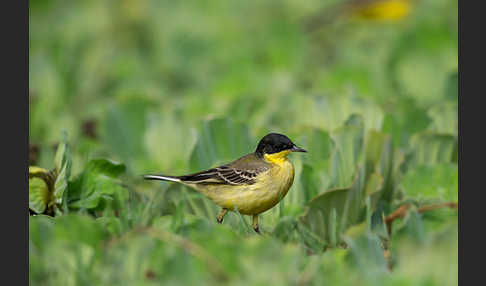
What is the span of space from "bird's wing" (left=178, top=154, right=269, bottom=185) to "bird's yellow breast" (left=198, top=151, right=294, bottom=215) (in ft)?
0.05

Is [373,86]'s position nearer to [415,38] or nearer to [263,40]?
[415,38]

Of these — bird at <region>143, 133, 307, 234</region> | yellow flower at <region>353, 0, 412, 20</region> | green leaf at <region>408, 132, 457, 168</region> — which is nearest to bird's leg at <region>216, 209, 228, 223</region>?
bird at <region>143, 133, 307, 234</region>

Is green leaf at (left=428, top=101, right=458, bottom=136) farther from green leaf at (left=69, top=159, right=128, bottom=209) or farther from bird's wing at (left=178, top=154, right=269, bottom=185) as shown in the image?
green leaf at (left=69, top=159, right=128, bottom=209)

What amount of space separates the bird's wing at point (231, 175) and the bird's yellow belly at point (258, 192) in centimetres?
2

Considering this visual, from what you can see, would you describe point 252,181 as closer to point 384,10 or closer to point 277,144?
point 277,144

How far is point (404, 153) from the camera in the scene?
2.80 m

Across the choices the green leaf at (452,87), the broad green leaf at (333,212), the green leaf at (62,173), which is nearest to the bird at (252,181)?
the broad green leaf at (333,212)

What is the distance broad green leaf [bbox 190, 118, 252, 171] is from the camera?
8.91ft

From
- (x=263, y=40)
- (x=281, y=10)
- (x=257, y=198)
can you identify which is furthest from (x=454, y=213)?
(x=281, y=10)

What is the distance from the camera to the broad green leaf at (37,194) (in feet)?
7.39

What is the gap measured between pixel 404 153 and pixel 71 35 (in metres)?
3.01

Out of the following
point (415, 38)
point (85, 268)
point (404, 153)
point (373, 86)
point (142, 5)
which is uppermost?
point (142, 5)

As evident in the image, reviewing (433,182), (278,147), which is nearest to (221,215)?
(278,147)

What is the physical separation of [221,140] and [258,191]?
1.64ft
